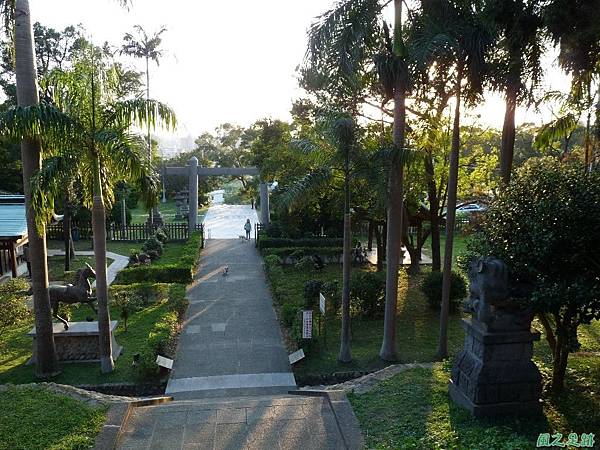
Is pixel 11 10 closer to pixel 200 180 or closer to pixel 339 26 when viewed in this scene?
pixel 339 26

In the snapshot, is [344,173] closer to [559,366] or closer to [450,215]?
[450,215]

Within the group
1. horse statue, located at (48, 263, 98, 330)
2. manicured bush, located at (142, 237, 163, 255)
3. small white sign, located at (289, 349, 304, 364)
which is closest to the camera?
small white sign, located at (289, 349, 304, 364)

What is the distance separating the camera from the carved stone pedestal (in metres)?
7.50

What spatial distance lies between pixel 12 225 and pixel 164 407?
1515 centimetres

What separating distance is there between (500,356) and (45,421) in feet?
23.0

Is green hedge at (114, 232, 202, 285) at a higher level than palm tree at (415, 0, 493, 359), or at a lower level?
lower

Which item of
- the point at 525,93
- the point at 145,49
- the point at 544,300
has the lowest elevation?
the point at 544,300

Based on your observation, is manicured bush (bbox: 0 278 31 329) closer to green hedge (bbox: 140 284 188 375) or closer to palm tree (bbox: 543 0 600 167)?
green hedge (bbox: 140 284 188 375)

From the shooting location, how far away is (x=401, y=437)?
719 centimetres

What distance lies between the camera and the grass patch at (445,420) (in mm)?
6820

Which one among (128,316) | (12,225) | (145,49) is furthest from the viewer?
(145,49)

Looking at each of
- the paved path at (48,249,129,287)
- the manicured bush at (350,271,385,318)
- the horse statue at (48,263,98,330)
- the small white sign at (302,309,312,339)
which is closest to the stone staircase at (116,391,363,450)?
the small white sign at (302,309,312,339)

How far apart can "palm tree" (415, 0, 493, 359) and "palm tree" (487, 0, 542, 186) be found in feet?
1.43

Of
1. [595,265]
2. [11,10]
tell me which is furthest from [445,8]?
[11,10]
